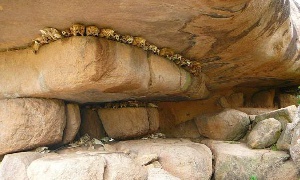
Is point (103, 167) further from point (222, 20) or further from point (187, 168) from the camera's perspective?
point (222, 20)

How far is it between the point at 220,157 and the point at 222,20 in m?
2.36

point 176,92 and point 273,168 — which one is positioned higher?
point 176,92

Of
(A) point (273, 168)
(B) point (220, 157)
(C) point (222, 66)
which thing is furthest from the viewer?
(C) point (222, 66)

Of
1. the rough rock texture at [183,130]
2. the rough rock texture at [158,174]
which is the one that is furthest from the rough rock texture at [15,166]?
the rough rock texture at [183,130]

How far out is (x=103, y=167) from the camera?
9.50 ft

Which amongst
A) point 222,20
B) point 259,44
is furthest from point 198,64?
point 222,20

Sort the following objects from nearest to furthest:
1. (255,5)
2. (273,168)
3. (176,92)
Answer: (255,5) < (273,168) < (176,92)

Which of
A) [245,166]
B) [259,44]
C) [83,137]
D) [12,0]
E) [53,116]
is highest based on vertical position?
[12,0]

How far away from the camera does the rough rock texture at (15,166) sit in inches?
114

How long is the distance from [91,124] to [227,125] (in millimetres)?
2844

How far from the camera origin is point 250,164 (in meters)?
3.95

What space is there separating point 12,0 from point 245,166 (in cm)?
393

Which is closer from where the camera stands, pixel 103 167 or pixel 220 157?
pixel 103 167

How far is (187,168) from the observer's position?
140 inches
